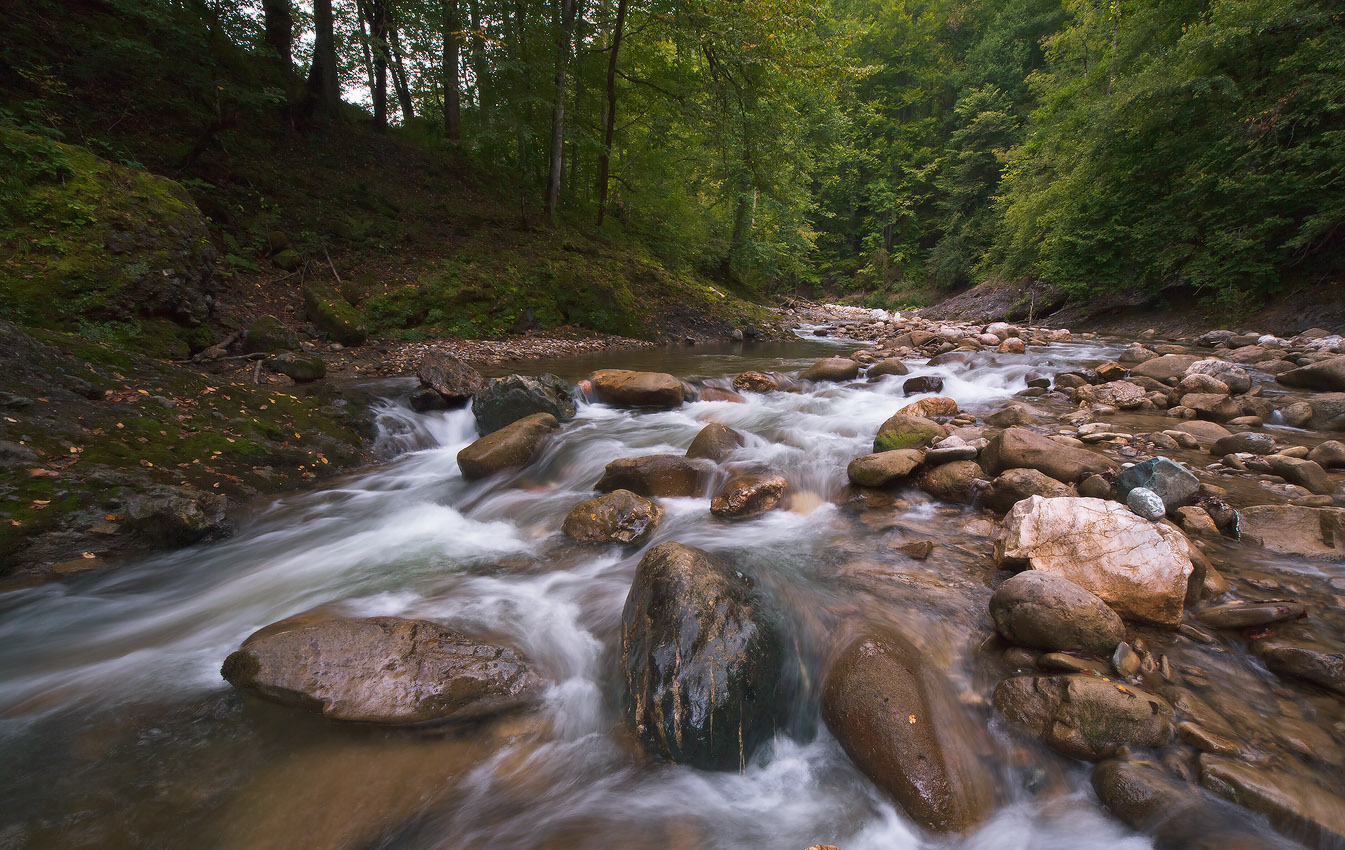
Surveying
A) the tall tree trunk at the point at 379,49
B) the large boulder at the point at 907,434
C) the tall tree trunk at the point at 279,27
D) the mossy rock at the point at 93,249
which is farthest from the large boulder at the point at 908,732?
the tall tree trunk at the point at 279,27

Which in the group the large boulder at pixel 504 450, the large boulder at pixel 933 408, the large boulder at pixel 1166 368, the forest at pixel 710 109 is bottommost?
the large boulder at pixel 504 450

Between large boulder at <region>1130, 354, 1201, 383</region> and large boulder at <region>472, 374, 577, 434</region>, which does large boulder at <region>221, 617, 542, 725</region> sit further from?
large boulder at <region>1130, 354, 1201, 383</region>

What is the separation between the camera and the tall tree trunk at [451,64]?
522 inches

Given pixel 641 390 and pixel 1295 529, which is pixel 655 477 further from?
pixel 1295 529

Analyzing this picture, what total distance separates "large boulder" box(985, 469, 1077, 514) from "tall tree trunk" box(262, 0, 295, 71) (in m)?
17.2

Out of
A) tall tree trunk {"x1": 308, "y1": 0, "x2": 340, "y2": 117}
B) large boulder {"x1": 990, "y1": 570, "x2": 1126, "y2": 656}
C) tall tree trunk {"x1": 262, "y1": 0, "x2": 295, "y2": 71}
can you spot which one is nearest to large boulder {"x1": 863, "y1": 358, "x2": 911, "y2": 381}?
large boulder {"x1": 990, "y1": 570, "x2": 1126, "y2": 656}

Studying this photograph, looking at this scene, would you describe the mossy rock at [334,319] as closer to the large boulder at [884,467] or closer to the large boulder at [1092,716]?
the large boulder at [884,467]

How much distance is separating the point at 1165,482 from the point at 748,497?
299 centimetres

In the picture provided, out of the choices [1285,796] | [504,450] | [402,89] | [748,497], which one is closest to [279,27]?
[402,89]

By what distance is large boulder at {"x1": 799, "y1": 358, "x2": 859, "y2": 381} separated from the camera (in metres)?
9.08

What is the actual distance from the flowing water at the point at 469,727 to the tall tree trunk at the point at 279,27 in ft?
45.1

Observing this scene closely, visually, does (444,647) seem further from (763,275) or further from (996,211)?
(996,211)

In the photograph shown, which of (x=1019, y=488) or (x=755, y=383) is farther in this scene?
(x=755, y=383)

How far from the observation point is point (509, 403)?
6516mm
